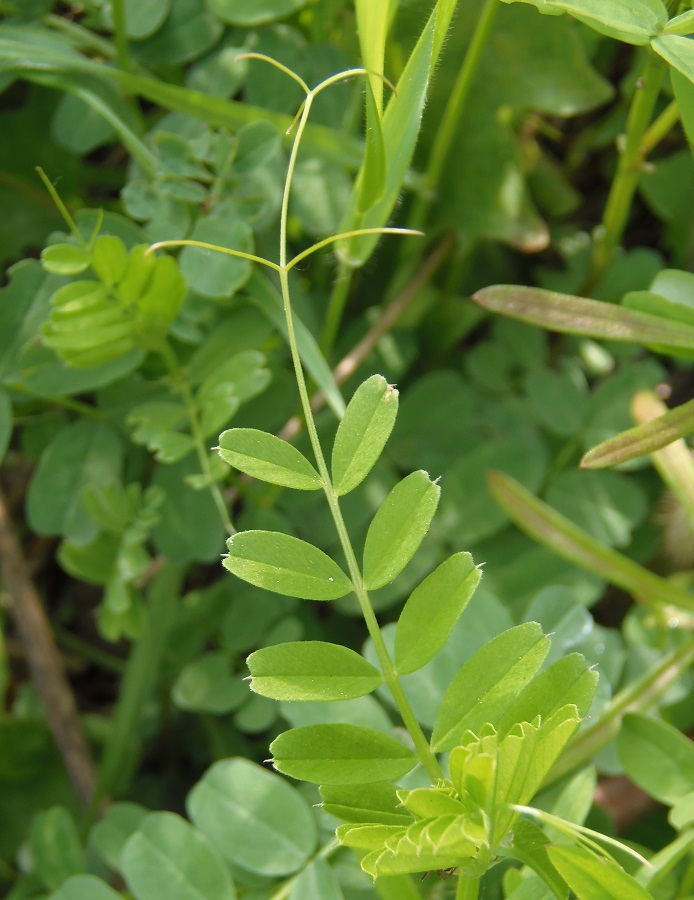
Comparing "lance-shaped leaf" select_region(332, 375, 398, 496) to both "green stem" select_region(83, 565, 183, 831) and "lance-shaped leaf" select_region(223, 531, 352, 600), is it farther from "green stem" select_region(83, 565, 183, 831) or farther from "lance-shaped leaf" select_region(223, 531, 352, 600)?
"green stem" select_region(83, 565, 183, 831)

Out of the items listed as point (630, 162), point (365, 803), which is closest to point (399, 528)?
point (365, 803)

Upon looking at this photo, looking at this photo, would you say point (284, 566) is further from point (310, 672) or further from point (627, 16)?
point (627, 16)

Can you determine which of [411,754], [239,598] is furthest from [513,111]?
[411,754]

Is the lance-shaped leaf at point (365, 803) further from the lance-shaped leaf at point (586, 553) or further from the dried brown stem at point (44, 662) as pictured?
the dried brown stem at point (44, 662)

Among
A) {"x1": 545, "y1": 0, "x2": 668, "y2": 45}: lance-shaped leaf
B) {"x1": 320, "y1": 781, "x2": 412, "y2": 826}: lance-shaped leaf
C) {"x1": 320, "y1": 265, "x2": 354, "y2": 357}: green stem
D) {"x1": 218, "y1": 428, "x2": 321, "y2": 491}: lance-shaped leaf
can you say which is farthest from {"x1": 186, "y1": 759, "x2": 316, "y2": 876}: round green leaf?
{"x1": 545, "y1": 0, "x2": 668, "y2": 45}: lance-shaped leaf

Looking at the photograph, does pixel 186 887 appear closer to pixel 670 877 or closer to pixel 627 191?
pixel 670 877

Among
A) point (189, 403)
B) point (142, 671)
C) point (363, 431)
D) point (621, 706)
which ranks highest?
point (363, 431)
